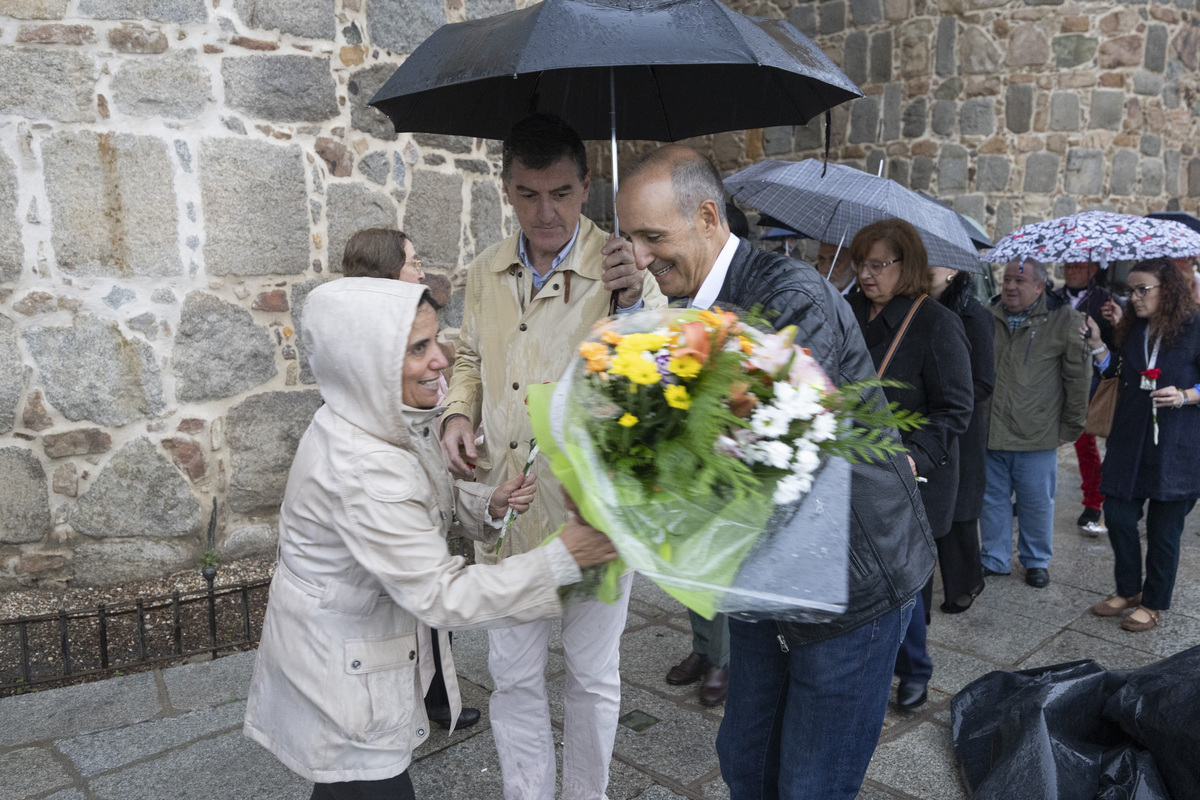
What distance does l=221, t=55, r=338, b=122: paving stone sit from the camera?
474 cm

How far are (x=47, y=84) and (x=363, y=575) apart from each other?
367 centimetres

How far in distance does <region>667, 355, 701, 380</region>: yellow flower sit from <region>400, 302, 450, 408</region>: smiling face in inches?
25.9

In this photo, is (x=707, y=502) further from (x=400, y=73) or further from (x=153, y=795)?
(x=153, y=795)

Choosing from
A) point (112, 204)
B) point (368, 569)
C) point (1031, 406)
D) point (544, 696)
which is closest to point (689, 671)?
point (544, 696)

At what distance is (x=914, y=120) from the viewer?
9273 millimetres

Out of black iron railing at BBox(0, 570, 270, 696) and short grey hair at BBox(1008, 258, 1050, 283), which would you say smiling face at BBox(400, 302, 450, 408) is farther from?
short grey hair at BBox(1008, 258, 1050, 283)

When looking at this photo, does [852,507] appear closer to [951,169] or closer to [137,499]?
[137,499]

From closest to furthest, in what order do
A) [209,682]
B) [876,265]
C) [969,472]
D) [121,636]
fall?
[209,682]
[876,265]
[121,636]
[969,472]

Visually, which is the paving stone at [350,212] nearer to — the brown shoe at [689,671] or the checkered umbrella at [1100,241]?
the brown shoe at [689,671]

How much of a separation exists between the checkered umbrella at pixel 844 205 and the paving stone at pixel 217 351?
2.81 m

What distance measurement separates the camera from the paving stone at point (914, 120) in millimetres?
9211

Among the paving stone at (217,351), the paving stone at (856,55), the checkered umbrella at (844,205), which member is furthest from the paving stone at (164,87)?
the paving stone at (856,55)

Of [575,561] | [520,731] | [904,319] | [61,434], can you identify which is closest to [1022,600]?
[904,319]

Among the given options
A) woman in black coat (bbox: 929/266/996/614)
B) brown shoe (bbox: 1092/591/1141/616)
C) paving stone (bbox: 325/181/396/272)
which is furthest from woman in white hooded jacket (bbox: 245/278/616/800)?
brown shoe (bbox: 1092/591/1141/616)
